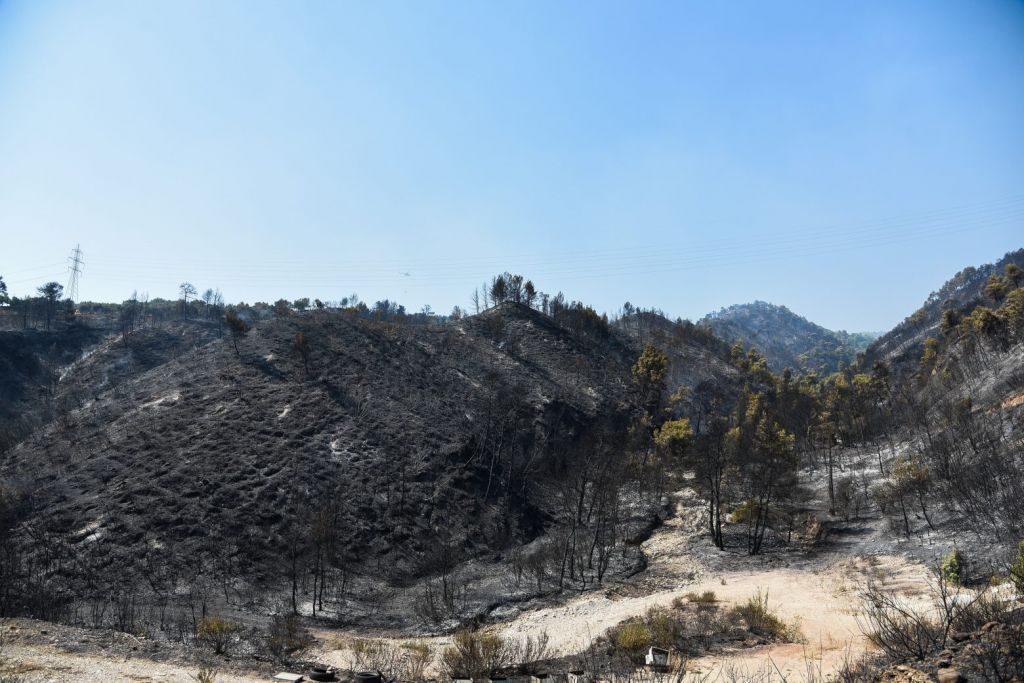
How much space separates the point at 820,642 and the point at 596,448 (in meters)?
40.4

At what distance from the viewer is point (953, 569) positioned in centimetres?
2262

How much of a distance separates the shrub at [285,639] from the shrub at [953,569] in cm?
2456

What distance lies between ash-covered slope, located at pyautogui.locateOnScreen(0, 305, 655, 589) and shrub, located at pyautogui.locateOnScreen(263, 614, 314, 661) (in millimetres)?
7840

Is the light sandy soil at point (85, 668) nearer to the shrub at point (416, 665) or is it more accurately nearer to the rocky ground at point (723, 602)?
the rocky ground at point (723, 602)

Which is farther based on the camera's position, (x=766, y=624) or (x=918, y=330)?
(x=918, y=330)

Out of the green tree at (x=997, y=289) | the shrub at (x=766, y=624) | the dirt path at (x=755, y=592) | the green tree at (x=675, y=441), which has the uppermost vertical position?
the green tree at (x=997, y=289)

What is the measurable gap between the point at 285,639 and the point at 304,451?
23276 millimetres

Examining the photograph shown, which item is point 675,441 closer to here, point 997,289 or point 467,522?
point 467,522

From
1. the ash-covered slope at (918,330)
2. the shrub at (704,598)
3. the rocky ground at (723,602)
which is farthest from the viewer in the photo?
the ash-covered slope at (918,330)

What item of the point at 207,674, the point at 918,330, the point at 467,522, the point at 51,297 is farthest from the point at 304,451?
the point at 918,330

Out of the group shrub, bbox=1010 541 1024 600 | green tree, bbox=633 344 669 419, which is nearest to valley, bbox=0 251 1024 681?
green tree, bbox=633 344 669 419

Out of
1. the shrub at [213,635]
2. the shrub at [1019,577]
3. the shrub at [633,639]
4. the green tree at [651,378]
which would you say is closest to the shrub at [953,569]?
the shrub at [1019,577]

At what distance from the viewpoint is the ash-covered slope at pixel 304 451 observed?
3203cm

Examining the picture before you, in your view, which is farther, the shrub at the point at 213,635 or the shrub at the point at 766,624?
the shrub at the point at 766,624
